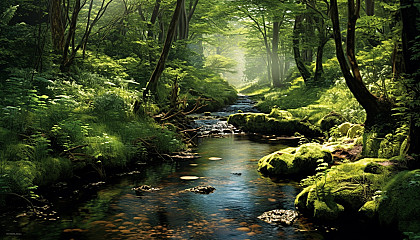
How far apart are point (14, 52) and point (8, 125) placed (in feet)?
14.3

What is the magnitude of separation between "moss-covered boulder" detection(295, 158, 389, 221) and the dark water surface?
36 centimetres

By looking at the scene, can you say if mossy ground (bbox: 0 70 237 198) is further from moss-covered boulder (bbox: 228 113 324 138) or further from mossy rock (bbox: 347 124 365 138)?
mossy rock (bbox: 347 124 365 138)

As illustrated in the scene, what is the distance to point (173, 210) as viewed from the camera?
236 inches

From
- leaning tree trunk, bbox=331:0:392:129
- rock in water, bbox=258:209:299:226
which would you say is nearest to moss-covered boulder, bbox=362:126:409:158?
leaning tree trunk, bbox=331:0:392:129

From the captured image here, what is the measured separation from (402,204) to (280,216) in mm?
1723

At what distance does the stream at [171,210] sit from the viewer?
16.5ft

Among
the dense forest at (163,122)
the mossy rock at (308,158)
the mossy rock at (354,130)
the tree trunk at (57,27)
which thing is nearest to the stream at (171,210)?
the dense forest at (163,122)

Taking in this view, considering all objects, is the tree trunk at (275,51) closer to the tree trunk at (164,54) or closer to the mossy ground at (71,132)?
the mossy ground at (71,132)

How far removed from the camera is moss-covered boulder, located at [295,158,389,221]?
5613 mm

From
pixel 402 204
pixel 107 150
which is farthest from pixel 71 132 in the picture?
pixel 402 204

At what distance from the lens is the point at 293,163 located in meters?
8.42

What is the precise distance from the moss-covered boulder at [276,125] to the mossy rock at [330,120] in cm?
27

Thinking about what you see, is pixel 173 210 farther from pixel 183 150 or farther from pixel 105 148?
pixel 183 150

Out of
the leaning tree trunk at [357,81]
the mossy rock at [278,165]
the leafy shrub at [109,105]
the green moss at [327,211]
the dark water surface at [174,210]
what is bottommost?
the dark water surface at [174,210]
